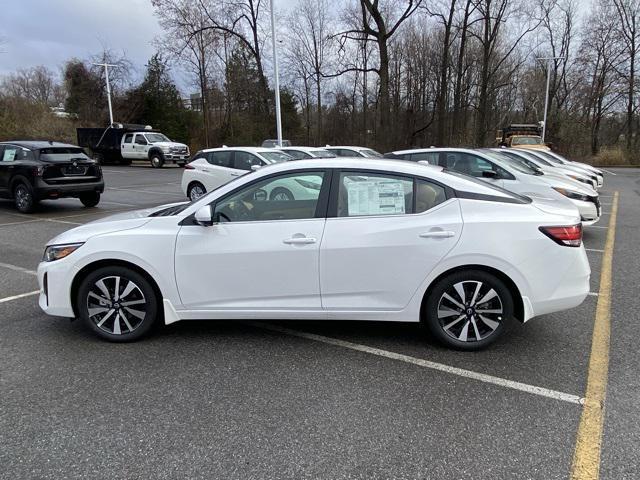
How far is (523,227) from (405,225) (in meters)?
0.91

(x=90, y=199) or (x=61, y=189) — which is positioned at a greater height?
(x=61, y=189)

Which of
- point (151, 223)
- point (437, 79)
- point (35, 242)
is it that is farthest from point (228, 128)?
point (151, 223)

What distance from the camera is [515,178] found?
870 cm

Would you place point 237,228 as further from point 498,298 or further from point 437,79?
point 437,79

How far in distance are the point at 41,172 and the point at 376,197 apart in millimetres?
9789

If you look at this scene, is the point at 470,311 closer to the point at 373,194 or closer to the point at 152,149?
the point at 373,194

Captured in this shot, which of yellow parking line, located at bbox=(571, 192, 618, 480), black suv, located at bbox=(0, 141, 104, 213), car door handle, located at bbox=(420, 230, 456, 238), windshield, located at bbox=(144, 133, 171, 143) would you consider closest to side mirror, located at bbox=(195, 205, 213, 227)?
car door handle, located at bbox=(420, 230, 456, 238)

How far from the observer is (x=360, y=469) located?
2.46 meters

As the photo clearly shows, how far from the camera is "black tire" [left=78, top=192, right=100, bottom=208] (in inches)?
484

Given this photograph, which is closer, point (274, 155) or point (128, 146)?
point (274, 155)

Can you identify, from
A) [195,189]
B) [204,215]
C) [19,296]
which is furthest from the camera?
[195,189]

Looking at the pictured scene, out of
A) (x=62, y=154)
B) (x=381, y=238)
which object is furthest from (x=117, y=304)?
(x=62, y=154)

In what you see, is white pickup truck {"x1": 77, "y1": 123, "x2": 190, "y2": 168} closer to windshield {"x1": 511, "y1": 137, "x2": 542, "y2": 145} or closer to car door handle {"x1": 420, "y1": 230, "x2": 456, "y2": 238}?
windshield {"x1": 511, "y1": 137, "x2": 542, "y2": 145}

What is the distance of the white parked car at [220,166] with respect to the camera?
12.7m
